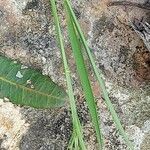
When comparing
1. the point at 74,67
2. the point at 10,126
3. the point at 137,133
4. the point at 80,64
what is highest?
the point at 80,64

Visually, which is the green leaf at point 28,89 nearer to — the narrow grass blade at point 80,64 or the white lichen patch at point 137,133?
the narrow grass blade at point 80,64

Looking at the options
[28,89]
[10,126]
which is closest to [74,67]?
[28,89]

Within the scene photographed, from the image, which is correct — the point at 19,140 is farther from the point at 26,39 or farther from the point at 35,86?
the point at 26,39

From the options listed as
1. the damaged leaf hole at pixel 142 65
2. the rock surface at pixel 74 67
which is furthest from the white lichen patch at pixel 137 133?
the damaged leaf hole at pixel 142 65

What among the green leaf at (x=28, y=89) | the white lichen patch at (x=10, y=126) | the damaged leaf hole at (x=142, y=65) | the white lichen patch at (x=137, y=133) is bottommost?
the white lichen patch at (x=10, y=126)

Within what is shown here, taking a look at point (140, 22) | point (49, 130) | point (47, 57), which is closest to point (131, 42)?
point (140, 22)

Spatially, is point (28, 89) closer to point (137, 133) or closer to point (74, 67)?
point (74, 67)

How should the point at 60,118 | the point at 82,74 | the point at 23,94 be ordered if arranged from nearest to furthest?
the point at 82,74, the point at 23,94, the point at 60,118
